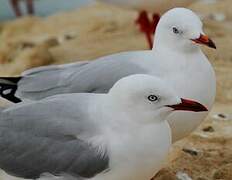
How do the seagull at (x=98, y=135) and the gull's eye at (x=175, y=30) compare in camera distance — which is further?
the gull's eye at (x=175, y=30)

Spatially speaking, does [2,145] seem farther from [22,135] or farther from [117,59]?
[117,59]

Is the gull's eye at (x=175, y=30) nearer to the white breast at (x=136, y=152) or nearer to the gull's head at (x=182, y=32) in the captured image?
the gull's head at (x=182, y=32)

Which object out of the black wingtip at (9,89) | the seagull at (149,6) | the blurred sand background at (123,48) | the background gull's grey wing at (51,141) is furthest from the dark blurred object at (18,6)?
the background gull's grey wing at (51,141)

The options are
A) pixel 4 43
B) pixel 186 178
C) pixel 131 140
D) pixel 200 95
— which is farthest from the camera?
pixel 4 43

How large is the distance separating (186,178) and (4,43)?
356 cm

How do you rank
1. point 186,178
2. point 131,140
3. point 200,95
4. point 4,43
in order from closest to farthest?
point 131,140
point 200,95
point 186,178
point 4,43

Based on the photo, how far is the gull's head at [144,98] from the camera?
3035mm

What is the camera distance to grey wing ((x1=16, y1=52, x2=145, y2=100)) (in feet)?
12.1

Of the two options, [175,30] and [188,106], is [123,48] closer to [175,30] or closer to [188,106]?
[175,30]

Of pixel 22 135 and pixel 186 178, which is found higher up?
pixel 22 135

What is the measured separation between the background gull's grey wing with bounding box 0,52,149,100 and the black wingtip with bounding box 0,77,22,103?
0.02m

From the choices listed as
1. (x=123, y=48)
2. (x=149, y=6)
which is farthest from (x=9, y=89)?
(x=123, y=48)

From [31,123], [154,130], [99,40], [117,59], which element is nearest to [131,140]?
[154,130]

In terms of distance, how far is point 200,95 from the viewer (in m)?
3.57
